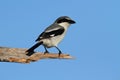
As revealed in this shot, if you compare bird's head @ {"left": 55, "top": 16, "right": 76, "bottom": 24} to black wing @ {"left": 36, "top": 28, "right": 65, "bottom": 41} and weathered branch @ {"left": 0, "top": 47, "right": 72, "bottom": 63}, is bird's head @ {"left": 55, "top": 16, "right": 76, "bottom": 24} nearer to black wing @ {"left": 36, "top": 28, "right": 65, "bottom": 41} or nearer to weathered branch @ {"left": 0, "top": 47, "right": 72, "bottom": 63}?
black wing @ {"left": 36, "top": 28, "right": 65, "bottom": 41}

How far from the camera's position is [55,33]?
9.94 metres

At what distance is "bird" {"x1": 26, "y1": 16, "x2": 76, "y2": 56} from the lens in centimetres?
966

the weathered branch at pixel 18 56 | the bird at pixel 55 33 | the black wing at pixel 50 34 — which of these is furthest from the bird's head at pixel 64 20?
the weathered branch at pixel 18 56

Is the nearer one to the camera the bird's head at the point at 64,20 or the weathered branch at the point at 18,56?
the weathered branch at the point at 18,56

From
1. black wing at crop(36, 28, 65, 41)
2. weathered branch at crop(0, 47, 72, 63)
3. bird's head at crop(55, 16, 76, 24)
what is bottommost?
weathered branch at crop(0, 47, 72, 63)

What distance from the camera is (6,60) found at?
6668 millimetres

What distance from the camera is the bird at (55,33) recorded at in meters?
9.66

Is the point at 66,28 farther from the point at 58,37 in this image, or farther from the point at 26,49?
the point at 26,49

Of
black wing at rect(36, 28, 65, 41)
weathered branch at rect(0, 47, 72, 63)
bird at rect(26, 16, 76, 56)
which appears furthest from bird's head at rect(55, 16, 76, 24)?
weathered branch at rect(0, 47, 72, 63)

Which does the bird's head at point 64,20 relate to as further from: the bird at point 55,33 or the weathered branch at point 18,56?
the weathered branch at point 18,56

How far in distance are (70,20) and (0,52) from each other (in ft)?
10.2

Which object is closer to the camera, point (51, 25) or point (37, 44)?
point (37, 44)

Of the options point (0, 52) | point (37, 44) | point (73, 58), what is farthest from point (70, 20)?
point (0, 52)

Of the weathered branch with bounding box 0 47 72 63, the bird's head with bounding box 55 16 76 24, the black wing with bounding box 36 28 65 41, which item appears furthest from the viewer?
the bird's head with bounding box 55 16 76 24
